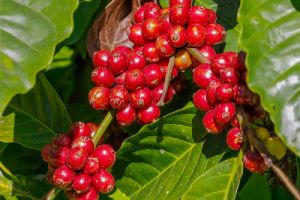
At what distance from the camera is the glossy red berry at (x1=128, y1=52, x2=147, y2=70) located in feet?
6.81

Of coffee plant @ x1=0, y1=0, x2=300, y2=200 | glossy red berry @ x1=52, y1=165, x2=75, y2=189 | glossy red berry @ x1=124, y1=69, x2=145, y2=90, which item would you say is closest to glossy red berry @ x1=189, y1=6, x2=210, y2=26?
coffee plant @ x1=0, y1=0, x2=300, y2=200

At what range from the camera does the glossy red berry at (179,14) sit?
199 centimetres

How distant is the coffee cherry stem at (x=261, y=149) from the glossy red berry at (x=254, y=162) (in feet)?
0.17

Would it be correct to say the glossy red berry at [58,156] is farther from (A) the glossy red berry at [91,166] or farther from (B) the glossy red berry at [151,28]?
(B) the glossy red berry at [151,28]

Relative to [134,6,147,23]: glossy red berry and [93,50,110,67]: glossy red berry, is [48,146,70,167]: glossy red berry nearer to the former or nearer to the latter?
[93,50,110,67]: glossy red berry

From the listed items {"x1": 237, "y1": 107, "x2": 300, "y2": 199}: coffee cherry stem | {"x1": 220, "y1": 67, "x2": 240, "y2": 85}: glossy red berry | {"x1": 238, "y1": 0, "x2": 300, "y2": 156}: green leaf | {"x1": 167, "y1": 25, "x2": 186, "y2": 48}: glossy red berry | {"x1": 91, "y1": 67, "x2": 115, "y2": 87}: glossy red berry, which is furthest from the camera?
{"x1": 91, "y1": 67, "x2": 115, "y2": 87}: glossy red berry

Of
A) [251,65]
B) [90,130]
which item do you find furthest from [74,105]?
[251,65]

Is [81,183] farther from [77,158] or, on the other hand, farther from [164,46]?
[164,46]

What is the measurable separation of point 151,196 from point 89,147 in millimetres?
335

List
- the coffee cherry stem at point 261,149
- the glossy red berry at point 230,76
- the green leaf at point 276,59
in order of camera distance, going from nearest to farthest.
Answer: the coffee cherry stem at point 261,149 → the green leaf at point 276,59 → the glossy red berry at point 230,76

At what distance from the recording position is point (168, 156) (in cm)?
227

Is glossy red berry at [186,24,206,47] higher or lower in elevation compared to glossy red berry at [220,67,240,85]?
higher

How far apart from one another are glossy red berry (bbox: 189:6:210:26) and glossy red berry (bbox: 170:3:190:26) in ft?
0.07

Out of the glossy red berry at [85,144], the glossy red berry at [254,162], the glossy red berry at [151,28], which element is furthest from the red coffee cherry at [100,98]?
the glossy red berry at [254,162]
